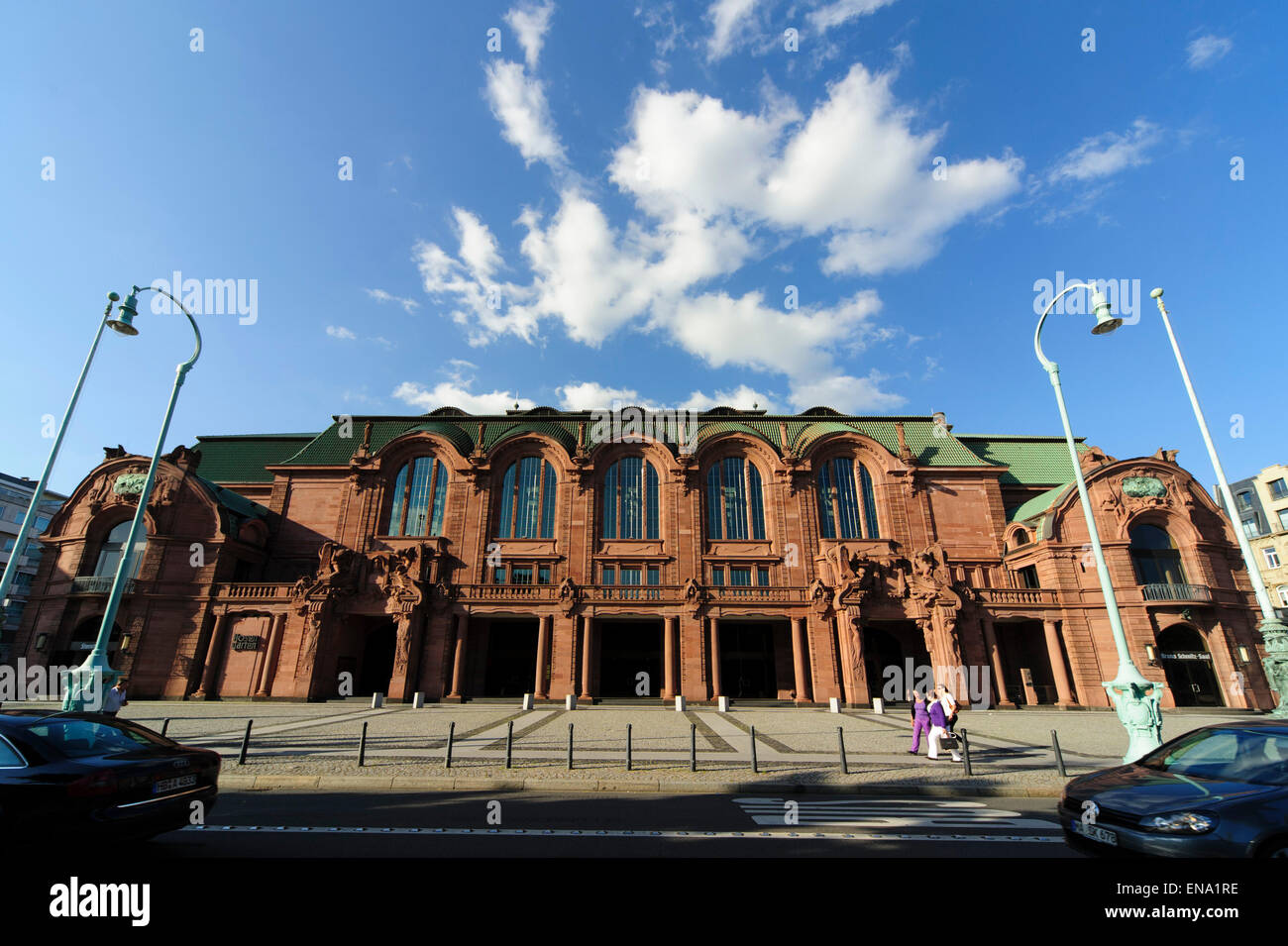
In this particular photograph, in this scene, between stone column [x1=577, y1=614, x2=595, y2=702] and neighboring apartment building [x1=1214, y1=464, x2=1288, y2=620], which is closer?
stone column [x1=577, y1=614, x2=595, y2=702]

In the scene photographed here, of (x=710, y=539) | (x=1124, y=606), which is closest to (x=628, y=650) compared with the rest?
(x=710, y=539)

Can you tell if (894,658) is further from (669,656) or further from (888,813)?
(888,813)

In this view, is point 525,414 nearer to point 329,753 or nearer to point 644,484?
point 644,484

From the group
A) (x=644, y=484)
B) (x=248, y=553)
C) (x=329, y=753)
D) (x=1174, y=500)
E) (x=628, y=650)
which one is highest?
(x=644, y=484)

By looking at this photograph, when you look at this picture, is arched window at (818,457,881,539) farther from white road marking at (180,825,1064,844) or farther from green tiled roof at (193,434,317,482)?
green tiled roof at (193,434,317,482)

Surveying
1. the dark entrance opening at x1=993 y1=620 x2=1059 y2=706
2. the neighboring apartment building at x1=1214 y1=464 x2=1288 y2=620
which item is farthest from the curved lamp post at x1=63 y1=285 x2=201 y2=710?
the neighboring apartment building at x1=1214 y1=464 x2=1288 y2=620

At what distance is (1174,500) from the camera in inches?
1282

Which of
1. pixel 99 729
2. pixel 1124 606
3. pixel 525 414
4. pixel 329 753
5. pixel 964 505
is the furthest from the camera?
pixel 525 414

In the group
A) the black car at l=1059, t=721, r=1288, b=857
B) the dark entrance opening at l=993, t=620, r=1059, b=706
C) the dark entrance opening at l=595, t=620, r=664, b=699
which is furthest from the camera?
the dark entrance opening at l=595, t=620, r=664, b=699

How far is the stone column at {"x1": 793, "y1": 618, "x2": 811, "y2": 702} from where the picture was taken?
101 ft

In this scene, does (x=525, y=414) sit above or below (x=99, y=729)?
above

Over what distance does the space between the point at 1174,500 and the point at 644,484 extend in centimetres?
3118

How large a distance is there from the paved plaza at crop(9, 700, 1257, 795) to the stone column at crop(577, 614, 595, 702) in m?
4.94
